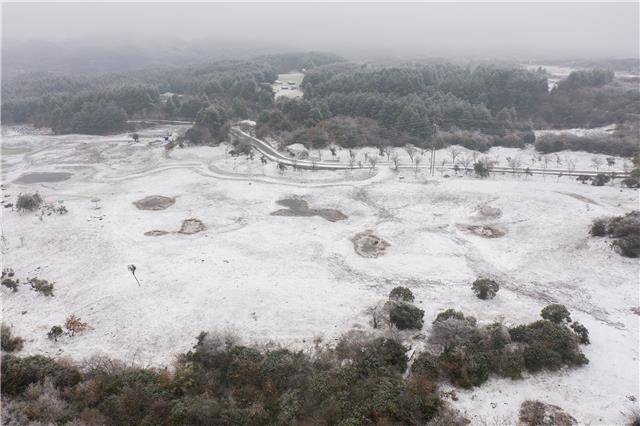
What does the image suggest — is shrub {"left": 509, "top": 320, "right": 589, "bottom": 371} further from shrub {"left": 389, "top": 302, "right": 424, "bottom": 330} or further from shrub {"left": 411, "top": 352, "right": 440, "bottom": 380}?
shrub {"left": 389, "top": 302, "right": 424, "bottom": 330}

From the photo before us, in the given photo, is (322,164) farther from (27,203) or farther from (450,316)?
(450,316)

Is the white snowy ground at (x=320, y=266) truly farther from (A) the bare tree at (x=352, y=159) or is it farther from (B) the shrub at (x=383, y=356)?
(B) the shrub at (x=383, y=356)

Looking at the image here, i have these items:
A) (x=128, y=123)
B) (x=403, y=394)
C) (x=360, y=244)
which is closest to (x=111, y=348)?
(x=403, y=394)

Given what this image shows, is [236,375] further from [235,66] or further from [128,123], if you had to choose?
[235,66]

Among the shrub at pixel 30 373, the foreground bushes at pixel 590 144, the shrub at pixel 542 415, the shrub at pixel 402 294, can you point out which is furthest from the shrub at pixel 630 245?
the shrub at pixel 30 373

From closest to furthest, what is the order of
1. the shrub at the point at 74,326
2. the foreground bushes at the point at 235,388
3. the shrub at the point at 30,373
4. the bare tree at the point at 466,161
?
the foreground bushes at the point at 235,388 → the shrub at the point at 30,373 → the shrub at the point at 74,326 → the bare tree at the point at 466,161

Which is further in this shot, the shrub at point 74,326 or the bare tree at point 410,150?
the bare tree at point 410,150

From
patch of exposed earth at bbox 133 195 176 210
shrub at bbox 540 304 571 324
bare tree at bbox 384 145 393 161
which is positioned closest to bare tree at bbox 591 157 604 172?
bare tree at bbox 384 145 393 161
